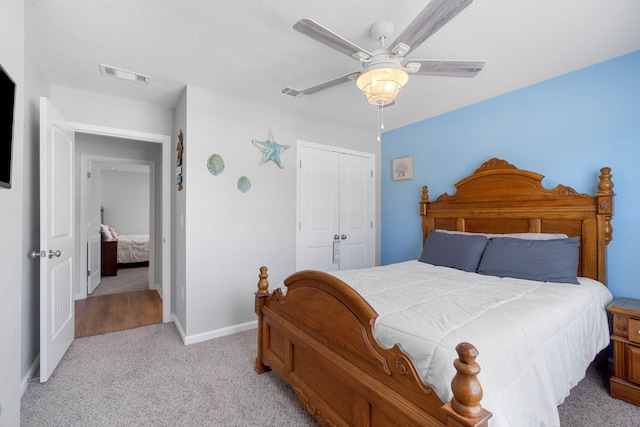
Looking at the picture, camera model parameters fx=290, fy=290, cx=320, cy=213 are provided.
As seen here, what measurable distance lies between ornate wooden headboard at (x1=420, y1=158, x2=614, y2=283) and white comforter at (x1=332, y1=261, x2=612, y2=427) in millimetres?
403

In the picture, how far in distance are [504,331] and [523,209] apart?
204 cm

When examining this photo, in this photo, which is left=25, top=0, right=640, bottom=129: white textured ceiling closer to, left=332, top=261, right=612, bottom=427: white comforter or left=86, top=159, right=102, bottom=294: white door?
left=332, top=261, right=612, bottom=427: white comforter

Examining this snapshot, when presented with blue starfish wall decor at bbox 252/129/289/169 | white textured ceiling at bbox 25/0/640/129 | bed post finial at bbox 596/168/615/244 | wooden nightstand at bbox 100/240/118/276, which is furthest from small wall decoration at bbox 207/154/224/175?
wooden nightstand at bbox 100/240/118/276

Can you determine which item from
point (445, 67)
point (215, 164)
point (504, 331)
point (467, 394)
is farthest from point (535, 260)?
point (215, 164)

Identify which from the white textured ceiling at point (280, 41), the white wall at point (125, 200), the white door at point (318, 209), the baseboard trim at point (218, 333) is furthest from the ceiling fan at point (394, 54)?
the white wall at point (125, 200)

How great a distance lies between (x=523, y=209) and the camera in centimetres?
285

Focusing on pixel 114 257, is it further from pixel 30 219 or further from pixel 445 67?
pixel 445 67

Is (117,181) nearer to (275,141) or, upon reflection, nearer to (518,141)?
(275,141)

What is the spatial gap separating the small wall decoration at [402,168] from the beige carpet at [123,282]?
4.40 meters

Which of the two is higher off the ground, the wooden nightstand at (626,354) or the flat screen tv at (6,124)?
the flat screen tv at (6,124)

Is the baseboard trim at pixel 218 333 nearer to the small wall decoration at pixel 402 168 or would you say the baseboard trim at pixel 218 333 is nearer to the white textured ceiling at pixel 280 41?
the white textured ceiling at pixel 280 41

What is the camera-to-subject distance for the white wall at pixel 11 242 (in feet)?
4.26

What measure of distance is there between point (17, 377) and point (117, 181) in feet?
25.4

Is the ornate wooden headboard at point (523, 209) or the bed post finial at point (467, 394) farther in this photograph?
the ornate wooden headboard at point (523, 209)
